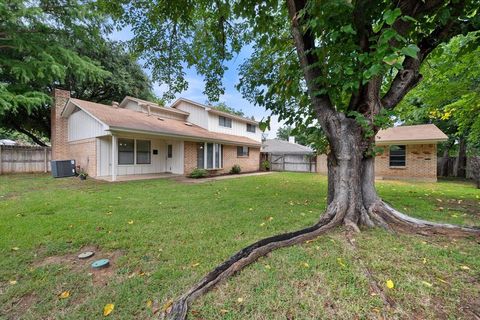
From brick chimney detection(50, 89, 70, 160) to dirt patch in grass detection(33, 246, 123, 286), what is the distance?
13180 mm

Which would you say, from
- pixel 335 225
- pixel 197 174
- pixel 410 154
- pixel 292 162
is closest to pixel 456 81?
pixel 410 154

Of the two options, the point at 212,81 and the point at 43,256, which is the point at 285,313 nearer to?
the point at 43,256

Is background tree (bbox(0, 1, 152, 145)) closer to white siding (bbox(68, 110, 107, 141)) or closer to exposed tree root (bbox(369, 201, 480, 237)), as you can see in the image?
white siding (bbox(68, 110, 107, 141))

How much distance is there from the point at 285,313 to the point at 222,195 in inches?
228

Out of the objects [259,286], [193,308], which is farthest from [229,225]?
[193,308]

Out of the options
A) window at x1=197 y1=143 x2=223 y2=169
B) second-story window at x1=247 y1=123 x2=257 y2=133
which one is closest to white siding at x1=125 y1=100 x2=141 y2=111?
window at x1=197 y1=143 x2=223 y2=169

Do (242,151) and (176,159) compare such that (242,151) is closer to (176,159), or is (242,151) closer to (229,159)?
(229,159)

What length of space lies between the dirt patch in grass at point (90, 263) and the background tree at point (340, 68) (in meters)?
1.28

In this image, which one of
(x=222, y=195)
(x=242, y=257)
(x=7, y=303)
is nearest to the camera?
(x=7, y=303)

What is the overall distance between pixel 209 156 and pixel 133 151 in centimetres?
453

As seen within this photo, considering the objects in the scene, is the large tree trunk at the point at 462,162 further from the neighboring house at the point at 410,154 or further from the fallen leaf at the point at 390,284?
the fallen leaf at the point at 390,284

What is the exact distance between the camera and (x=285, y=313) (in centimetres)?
200

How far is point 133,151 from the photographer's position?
1288 centimetres

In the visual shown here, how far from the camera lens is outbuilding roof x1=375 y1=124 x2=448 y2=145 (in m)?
12.5
